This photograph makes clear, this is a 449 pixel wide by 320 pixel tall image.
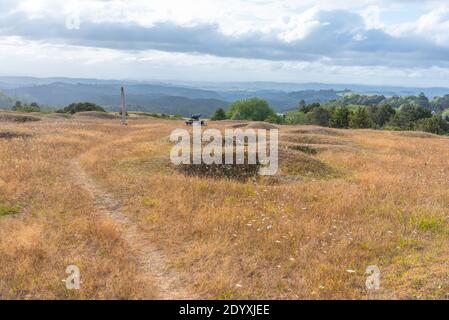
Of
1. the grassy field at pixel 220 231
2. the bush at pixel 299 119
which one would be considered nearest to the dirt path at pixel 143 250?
the grassy field at pixel 220 231

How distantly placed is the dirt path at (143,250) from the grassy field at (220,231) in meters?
0.06

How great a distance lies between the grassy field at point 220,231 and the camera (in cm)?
1033

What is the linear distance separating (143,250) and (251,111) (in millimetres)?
133691

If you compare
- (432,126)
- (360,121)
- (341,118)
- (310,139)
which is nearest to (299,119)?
(341,118)

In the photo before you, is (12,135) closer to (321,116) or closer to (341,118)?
(341,118)

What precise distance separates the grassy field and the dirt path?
58mm

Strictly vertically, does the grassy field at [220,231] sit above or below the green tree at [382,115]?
below

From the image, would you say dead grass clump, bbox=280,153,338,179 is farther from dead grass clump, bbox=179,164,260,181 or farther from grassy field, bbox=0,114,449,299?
dead grass clump, bbox=179,164,260,181

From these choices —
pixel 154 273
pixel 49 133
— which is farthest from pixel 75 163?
pixel 154 273

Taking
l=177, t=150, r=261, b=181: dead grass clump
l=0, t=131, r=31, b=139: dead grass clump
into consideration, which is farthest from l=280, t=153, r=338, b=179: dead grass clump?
l=0, t=131, r=31, b=139: dead grass clump

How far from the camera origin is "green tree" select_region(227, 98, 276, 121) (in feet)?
468

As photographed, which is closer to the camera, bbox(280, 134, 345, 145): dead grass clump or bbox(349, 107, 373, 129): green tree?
bbox(280, 134, 345, 145): dead grass clump

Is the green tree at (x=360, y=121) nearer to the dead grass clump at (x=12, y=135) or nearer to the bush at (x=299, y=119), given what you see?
the bush at (x=299, y=119)
